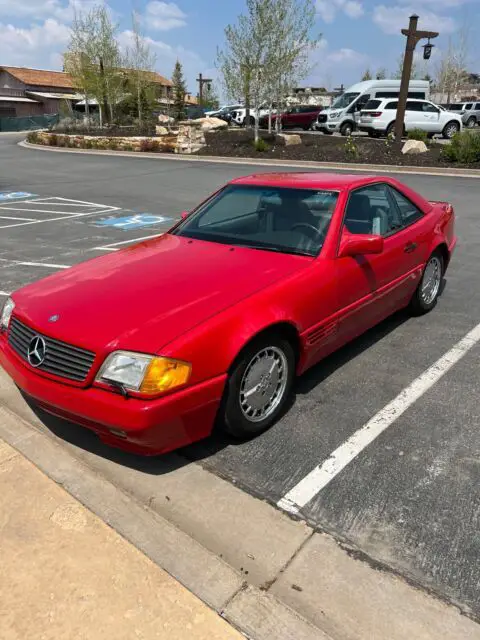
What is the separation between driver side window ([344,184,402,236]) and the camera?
3.80m

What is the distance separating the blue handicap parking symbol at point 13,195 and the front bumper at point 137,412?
37.6 ft

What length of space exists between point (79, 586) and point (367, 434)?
1.82 m

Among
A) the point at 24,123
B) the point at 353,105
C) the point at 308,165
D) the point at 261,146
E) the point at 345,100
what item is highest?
the point at 345,100

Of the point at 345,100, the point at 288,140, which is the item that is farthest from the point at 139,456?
the point at 345,100

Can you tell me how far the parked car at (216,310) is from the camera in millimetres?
2541

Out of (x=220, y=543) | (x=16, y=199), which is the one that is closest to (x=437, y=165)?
(x=16, y=199)

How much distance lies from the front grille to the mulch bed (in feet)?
56.8

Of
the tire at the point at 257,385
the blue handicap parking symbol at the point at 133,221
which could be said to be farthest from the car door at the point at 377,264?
the blue handicap parking symbol at the point at 133,221

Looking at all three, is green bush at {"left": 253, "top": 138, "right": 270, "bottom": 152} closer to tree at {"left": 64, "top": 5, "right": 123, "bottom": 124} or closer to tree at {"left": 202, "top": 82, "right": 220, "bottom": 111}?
tree at {"left": 64, "top": 5, "right": 123, "bottom": 124}

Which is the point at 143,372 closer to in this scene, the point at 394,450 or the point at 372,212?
the point at 394,450

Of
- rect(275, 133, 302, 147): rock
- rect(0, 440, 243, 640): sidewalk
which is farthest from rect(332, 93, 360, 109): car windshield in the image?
rect(0, 440, 243, 640): sidewalk

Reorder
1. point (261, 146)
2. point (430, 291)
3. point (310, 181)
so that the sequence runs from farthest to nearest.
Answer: point (261, 146)
point (430, 291)
point (310, 181)

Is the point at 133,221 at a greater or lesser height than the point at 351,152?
lesser

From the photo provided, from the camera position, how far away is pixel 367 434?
314cm
